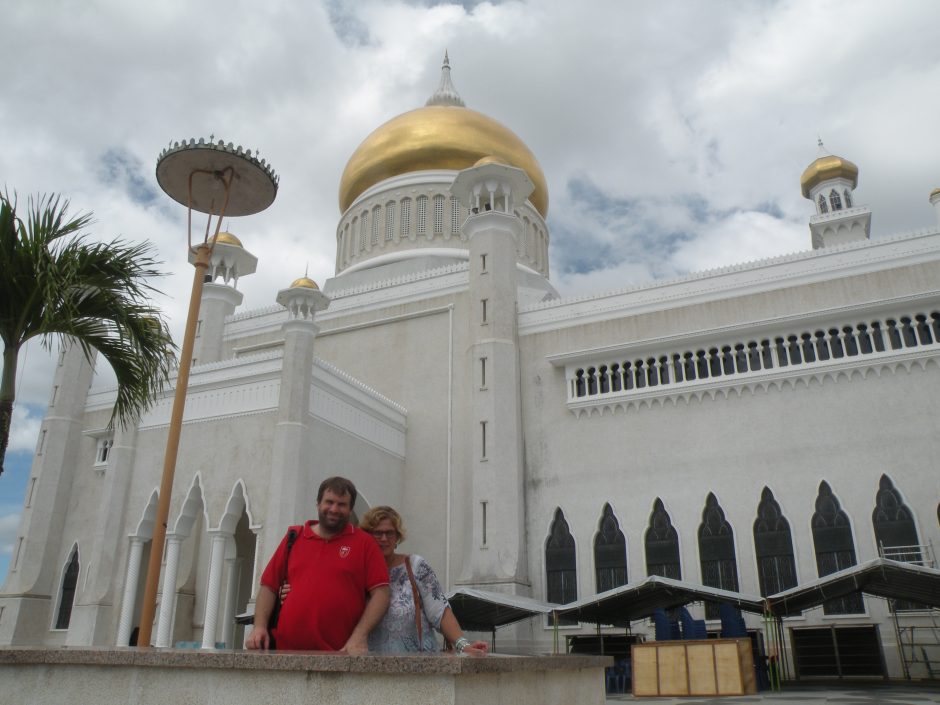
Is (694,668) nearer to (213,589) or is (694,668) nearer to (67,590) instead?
(213,589)

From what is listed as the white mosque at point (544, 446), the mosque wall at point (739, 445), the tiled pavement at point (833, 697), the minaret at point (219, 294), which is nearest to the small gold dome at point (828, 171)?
the white mosque at point (544, 446)

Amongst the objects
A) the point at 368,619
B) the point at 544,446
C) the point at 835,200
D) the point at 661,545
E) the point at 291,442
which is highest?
the point at 835,200

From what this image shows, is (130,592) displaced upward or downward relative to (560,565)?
downward

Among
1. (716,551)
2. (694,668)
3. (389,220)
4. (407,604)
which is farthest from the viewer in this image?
(389,220)

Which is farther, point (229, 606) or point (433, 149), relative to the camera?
point (433, 149)

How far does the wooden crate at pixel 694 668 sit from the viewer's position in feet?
34.5

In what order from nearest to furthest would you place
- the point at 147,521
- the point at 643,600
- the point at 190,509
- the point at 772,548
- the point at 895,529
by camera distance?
1. the point at 895,529
2. the point at 643,600
3. the point at 772,548
4. the point at 190,509
5. the point at 147,521

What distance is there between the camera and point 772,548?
1367 cm

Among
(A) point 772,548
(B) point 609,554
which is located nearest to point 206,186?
(B) point 609,554

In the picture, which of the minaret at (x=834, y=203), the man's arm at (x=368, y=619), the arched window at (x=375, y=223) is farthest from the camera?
the arched window at (x=375, y=223)

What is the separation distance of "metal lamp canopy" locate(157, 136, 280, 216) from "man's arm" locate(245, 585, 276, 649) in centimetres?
495

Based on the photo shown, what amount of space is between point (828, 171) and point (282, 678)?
21.1m

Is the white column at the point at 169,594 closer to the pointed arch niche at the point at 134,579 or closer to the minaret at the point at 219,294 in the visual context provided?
the pointed arch niche at the point at 134,579

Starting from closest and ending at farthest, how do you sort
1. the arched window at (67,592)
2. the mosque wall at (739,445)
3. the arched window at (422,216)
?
the mosque wall at (739,445)
the arched window at (67,592)
the arched window at (422,216)
